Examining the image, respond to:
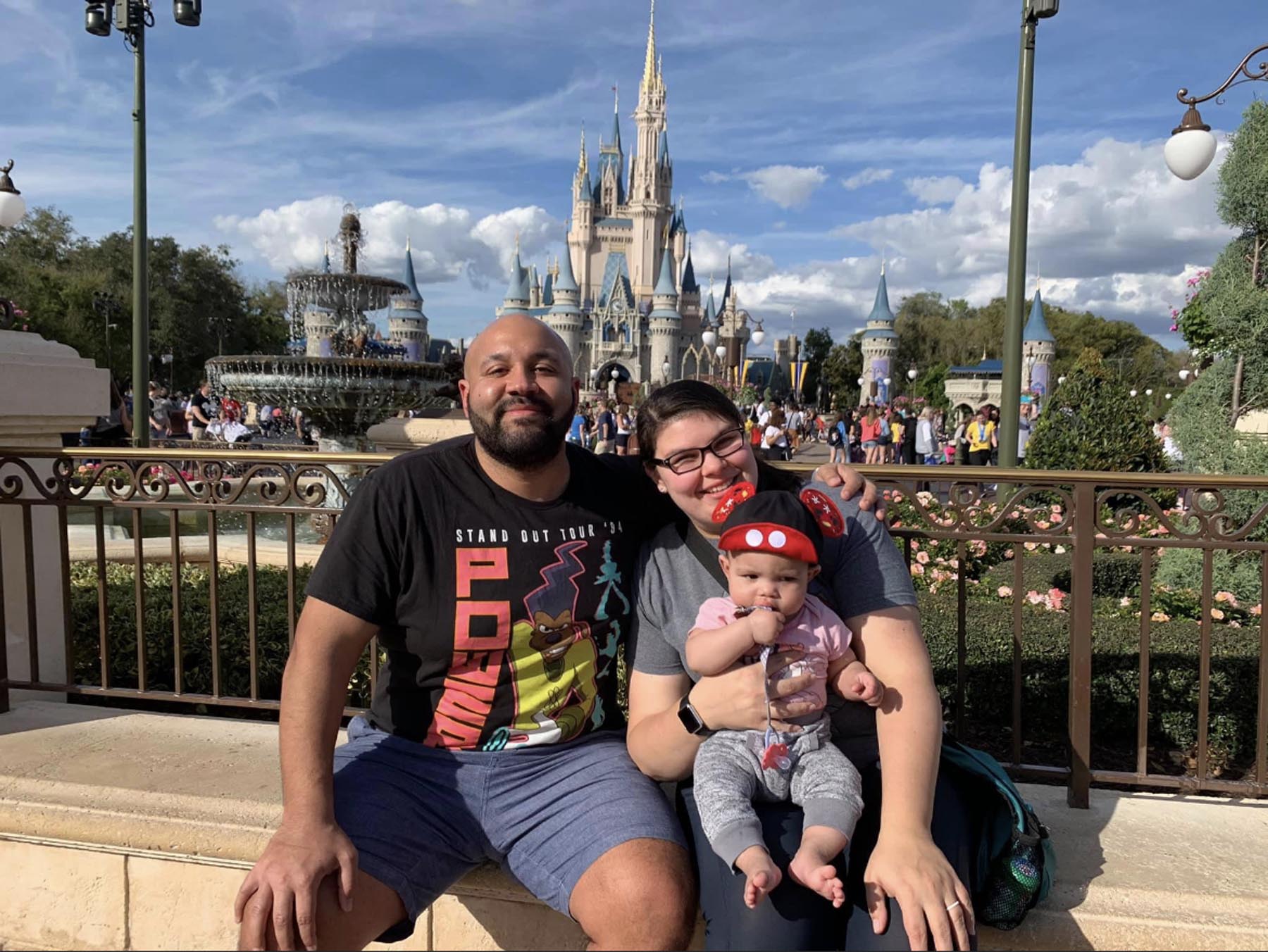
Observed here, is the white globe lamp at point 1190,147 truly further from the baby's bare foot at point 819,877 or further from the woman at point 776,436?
the woman at point 776,436

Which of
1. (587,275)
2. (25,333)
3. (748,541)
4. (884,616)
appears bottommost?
(884,616)

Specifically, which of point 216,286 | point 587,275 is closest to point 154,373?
point 216,286

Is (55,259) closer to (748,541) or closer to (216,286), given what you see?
(216,286)

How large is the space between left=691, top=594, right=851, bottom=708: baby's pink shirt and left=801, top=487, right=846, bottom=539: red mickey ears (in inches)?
7.2

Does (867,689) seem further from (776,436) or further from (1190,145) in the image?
(776,436)

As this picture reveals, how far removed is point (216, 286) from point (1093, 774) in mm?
48670

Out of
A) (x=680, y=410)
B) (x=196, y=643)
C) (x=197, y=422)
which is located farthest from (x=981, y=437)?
(x=197, y=422)

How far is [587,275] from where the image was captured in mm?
104438

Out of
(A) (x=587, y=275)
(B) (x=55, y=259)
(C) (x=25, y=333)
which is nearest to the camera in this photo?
(C) (x=25, y=333)

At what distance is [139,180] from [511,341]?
9976mm

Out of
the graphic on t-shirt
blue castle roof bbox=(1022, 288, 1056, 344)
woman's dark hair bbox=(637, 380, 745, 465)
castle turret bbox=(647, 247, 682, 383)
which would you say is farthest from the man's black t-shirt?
castle turret bbox=(647, 247, 682, 383)

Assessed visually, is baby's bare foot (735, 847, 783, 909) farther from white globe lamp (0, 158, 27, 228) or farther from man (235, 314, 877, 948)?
white globe lamp (0, 158, 27, 228)

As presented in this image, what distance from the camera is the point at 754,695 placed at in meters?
2.01

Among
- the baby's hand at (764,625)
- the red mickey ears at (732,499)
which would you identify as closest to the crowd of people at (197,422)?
the red mickey ears at (732,499)
